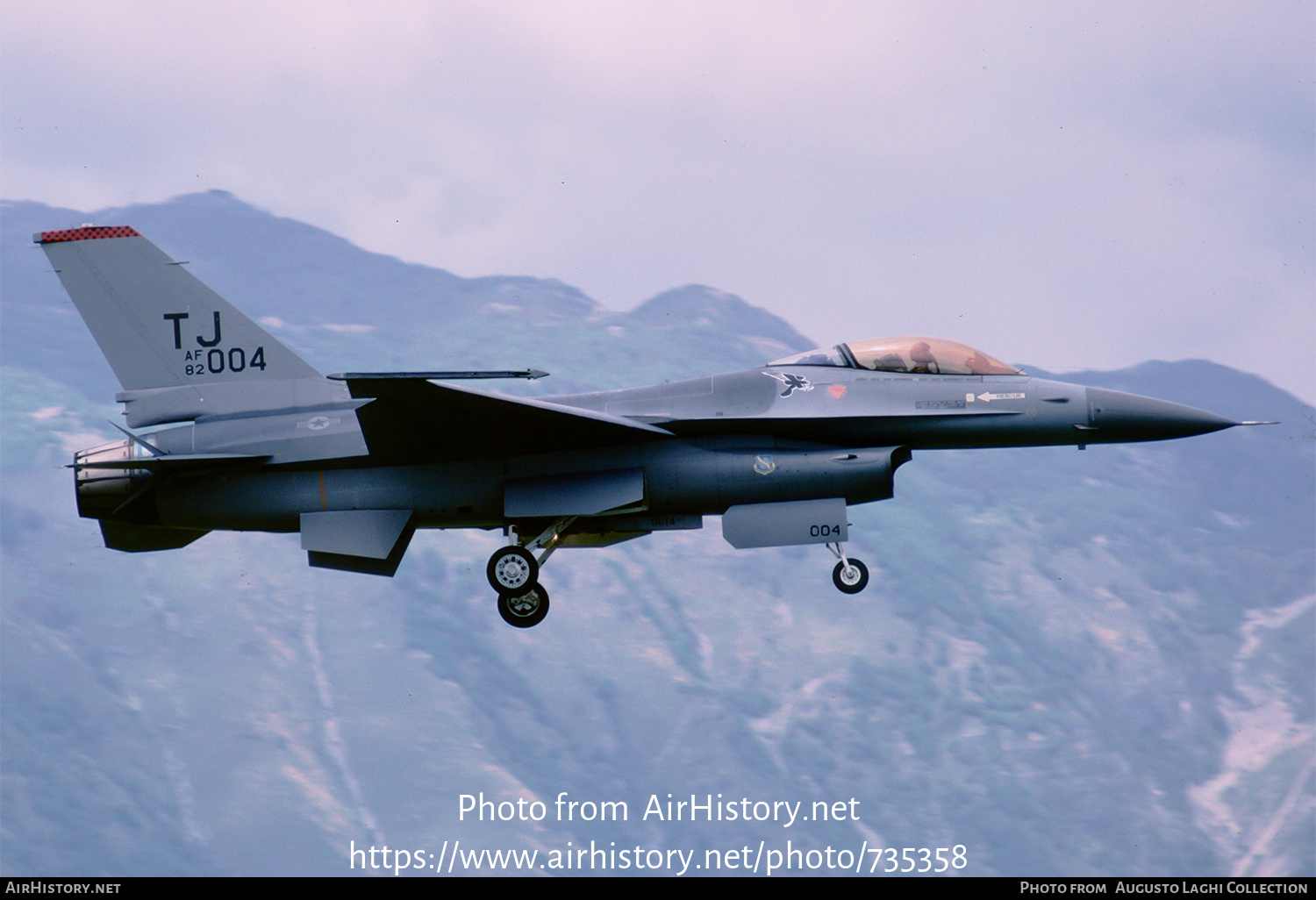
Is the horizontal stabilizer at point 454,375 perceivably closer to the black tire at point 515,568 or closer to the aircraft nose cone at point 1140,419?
the black tire at point 515,568

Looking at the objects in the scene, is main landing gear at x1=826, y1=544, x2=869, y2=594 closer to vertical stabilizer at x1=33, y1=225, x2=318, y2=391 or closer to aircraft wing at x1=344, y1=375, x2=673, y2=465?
aircraft wing at x1=344, y1=375, x2=673, y2=465

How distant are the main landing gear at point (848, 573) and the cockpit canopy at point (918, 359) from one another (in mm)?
2477

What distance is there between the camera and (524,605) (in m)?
20.9

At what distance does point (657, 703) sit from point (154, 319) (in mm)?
143104

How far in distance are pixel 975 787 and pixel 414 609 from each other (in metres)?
65.3

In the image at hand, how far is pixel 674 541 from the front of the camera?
199375mm

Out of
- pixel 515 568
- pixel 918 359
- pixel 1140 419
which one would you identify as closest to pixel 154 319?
pixel 515 568

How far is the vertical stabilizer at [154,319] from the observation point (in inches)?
846

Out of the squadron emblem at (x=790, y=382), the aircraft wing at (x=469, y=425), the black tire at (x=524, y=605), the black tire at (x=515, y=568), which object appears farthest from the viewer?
the black tire at (x=524, y=605)

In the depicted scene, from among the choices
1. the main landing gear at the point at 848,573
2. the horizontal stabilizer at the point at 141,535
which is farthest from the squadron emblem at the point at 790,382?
the horizontal stabilizer at the point at 141,535

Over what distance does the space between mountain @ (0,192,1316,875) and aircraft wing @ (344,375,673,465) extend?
11479cm

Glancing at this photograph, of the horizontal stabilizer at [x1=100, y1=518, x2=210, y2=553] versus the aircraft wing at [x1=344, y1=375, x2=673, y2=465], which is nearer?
the aircraft wing at [x1=344, y1=375, x2=673, y2=465]

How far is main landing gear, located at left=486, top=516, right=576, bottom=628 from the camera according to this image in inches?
809

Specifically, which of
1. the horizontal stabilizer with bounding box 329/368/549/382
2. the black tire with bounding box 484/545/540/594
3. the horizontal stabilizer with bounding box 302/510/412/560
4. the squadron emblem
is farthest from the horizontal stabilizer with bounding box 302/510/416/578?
the squadron emblem
